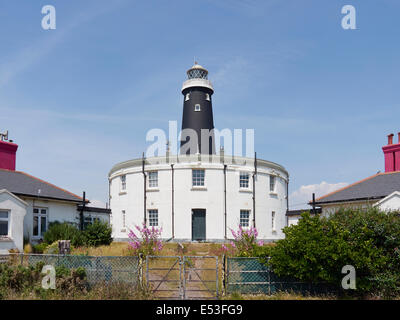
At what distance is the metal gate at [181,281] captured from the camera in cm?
1352

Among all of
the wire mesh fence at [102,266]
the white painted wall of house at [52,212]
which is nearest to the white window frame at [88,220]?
the white painted wall of house at [52,212]

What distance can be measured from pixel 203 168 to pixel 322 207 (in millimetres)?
9709

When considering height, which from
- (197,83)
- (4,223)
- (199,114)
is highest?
(197,83)

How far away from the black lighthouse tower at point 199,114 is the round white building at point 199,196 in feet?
29.0

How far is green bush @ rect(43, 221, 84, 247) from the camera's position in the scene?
25453mm

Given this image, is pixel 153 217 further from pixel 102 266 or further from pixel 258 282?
pixel 258 282

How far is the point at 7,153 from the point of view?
28578mm

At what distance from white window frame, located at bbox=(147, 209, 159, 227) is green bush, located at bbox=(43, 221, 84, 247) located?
6531mm

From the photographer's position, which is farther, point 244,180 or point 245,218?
point 244,180

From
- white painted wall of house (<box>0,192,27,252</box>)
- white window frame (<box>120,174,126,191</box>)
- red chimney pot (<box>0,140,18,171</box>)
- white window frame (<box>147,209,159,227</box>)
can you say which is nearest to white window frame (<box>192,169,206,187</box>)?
white window frame (<box>147,209,159,227</box>)

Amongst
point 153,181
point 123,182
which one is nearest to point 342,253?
point 153,181

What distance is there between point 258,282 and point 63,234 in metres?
16.0

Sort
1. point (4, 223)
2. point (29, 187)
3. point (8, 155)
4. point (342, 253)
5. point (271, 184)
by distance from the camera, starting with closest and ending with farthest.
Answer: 1. point (342, 253)
2. point (4, 223)
3. point (29, 187)
4. point (8, 155)
5. point (271, 184)
